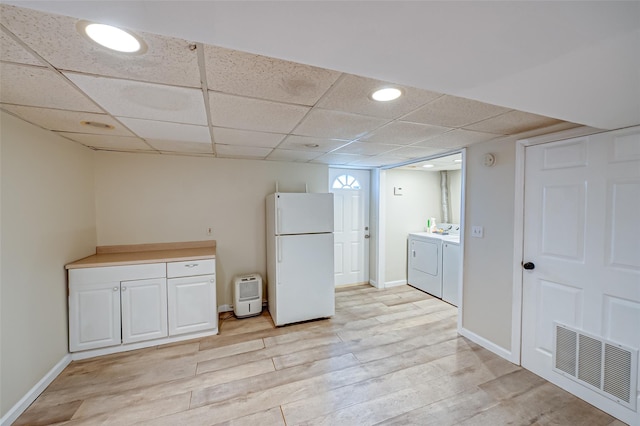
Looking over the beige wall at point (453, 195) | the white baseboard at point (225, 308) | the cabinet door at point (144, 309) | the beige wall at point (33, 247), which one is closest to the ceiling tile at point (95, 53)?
the beige wall at point (33, 247)

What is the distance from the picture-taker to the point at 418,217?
4684mm

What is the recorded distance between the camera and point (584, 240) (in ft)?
6.25

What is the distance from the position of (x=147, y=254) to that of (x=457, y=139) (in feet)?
11.8

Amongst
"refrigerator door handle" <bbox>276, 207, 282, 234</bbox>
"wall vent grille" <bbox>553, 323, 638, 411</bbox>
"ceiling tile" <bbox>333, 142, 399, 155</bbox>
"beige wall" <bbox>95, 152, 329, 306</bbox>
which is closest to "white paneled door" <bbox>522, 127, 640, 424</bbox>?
"wall vent grille" <bbox>553, 323, 638, 411</bbox>

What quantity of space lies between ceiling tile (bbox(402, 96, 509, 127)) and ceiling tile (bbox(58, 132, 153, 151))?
103 inches

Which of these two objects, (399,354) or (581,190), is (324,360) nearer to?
(399,354)

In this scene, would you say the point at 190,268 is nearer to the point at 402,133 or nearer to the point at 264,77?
the point at 264,77

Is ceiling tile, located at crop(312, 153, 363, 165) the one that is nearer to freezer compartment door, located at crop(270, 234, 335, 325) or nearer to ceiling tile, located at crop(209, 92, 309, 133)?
freezer compartment door, located at crop(270, 234, 335, 325)

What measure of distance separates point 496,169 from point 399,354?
81.5 inches

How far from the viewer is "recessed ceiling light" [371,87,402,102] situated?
1.40m

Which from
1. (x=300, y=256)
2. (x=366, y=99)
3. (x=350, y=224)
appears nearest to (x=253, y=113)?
(x=366, y=99)

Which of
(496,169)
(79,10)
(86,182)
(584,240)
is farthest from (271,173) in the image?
(584,240)

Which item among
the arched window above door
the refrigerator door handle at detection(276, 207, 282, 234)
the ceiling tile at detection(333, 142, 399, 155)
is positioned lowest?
the refrigerator door handle at detection(276, 207, 282, 234)

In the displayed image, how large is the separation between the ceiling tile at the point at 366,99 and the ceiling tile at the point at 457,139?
0.81 metres
